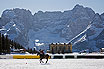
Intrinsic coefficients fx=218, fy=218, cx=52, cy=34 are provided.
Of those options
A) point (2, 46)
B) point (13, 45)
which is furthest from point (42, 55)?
point (13, 45)

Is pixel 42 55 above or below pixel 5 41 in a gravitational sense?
below

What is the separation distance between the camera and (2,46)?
107 m

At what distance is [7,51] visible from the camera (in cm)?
11300

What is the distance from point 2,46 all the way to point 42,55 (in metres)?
68.7

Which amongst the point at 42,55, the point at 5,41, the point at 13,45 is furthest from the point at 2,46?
the point at 42,55

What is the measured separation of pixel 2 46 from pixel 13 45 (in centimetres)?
5427

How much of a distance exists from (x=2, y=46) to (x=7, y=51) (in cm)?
706

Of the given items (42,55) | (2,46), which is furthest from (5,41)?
(42,55)

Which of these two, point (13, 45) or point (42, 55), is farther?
point (13, 45)

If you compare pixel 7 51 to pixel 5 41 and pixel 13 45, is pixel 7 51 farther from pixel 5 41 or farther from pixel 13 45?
pixel 13 45

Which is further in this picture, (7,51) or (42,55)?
(7,51)

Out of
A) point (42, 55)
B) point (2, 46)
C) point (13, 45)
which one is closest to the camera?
point (42, 55)

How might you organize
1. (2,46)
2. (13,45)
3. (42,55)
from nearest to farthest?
(42,55) → (2,46) → (13,45)

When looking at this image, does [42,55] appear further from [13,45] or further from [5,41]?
[13,45]
